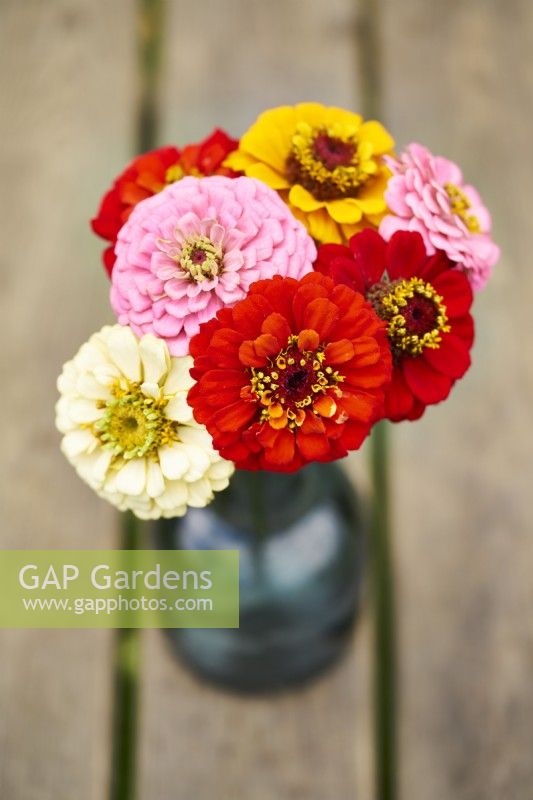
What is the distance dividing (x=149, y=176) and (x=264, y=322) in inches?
3.8

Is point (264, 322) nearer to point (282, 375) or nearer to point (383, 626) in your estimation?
point (282, 375)

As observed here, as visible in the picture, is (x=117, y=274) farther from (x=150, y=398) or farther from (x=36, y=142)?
(x=36, y=142)

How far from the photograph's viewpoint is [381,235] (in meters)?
0.30

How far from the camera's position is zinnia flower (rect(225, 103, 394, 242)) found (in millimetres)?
307

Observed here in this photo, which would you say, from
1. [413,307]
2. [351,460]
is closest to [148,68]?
[351,460]

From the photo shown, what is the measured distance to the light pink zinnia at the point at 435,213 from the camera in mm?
302

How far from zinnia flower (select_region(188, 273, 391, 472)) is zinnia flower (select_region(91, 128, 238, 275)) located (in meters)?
0.08

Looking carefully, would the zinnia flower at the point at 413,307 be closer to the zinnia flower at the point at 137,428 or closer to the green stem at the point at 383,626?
the zinnia flower at the point at 137,428

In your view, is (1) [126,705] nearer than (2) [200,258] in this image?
No

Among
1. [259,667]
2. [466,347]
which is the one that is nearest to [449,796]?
[259,667]

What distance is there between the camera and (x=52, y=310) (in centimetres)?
62

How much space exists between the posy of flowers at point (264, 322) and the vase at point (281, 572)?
0.12 m

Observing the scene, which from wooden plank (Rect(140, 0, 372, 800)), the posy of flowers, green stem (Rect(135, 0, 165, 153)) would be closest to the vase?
wooden plank (Rect(140, 0, 372, 800))

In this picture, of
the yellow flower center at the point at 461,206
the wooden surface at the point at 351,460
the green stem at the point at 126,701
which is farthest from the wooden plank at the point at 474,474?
the yellow flower center at the point at 461,206
